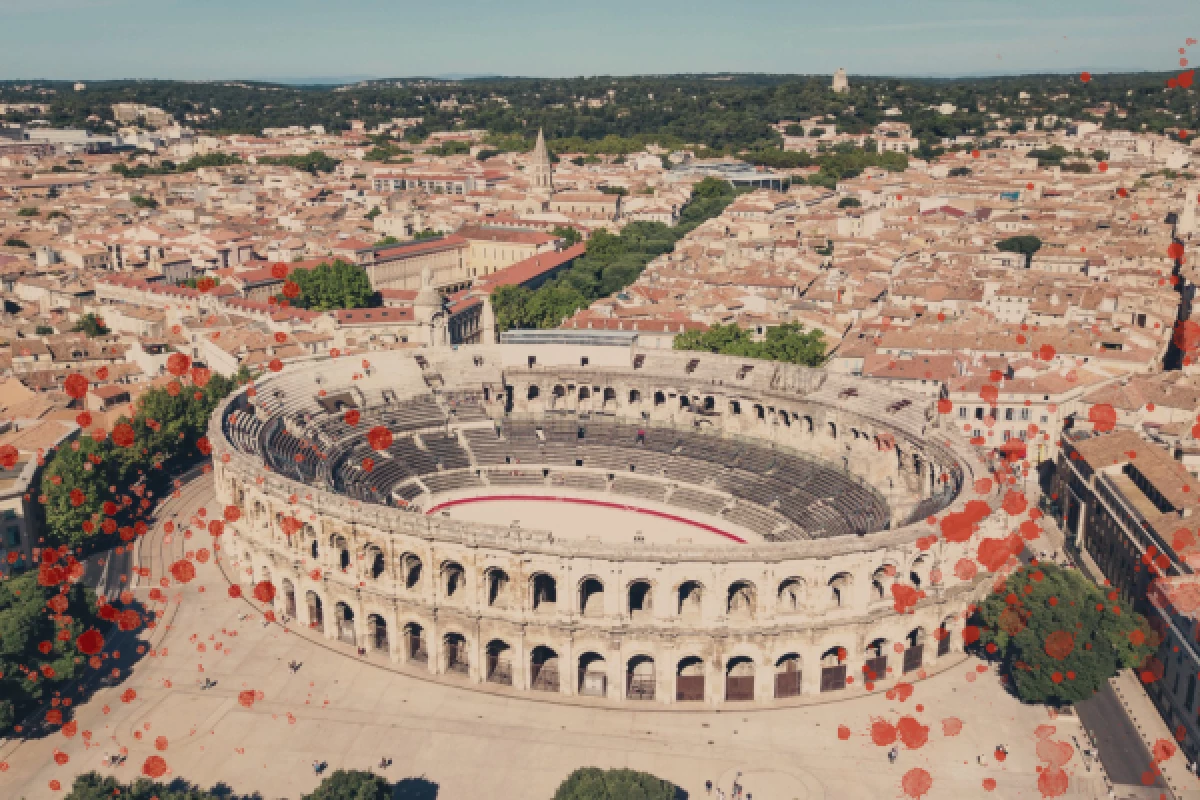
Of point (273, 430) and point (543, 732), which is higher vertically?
point (273, 430)

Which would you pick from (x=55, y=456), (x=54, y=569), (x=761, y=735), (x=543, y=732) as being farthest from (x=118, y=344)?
(x=761, y=735)

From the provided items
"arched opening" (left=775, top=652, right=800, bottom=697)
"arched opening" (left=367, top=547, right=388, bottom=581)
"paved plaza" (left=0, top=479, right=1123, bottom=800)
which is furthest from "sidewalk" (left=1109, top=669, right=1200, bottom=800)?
"arched opening" (left=367, top=547, right=388, bottom=581)

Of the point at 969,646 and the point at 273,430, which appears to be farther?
the point at 273,430

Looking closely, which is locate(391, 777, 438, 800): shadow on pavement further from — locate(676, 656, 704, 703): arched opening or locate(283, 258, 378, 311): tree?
locate(283, 258, 378, 311): tree

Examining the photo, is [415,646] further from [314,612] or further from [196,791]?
[196,791]

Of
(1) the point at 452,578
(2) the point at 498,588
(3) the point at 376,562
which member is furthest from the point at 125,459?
(2) the point at 498,588

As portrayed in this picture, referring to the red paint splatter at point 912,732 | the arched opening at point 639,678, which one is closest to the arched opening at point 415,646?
the arched opening at point 639,678

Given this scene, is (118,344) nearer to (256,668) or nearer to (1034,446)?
(256,668)
